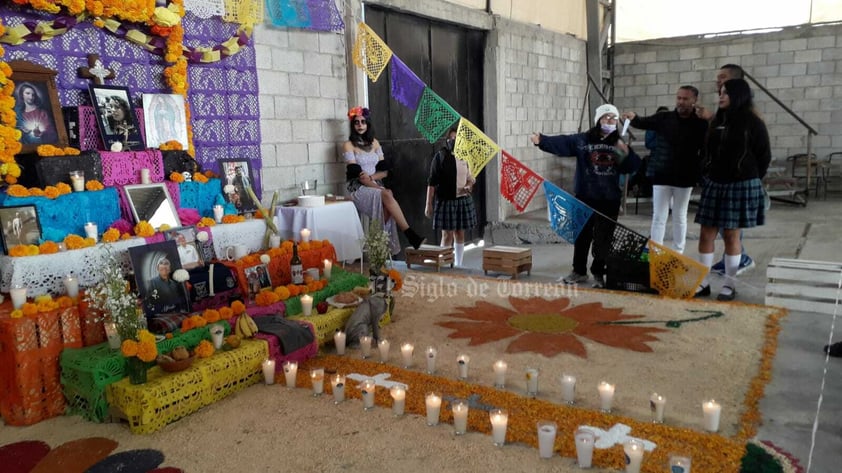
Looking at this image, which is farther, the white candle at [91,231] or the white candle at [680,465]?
the white candle at [91,231]

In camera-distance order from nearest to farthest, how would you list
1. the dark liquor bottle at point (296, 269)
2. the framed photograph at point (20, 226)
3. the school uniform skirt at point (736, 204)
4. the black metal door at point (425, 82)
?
the framed photograph at point (20, 226), the dark liquor bottle at point (296, 269), the school uniform skirt at point (736, 204), the black metal door at point (425, 82)

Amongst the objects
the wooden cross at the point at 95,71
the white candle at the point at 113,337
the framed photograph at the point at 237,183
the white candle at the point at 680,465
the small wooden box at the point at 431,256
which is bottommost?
the white candle at the point at 680,465

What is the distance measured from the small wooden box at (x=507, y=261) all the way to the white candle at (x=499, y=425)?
314cm

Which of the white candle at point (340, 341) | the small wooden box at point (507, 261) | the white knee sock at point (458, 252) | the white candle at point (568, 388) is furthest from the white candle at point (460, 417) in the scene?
the white knee sock at point (458, 252)

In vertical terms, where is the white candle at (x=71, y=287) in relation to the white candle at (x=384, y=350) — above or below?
above

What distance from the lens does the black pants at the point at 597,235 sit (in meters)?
4.93

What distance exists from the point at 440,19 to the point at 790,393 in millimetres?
5633

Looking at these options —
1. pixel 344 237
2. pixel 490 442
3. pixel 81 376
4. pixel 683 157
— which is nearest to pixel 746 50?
pixel 683 157

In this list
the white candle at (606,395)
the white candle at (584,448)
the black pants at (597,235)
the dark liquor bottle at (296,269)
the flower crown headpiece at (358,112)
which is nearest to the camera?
the white candle at (584,448)

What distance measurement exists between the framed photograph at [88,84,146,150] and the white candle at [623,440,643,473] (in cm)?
355

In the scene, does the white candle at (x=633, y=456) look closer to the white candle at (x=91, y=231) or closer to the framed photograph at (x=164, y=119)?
the white candle at (x=91, y=231)

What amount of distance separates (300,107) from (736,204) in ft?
12.3

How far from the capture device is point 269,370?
3.19m

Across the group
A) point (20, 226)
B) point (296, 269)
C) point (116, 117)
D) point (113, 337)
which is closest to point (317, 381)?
point (113, 337)
